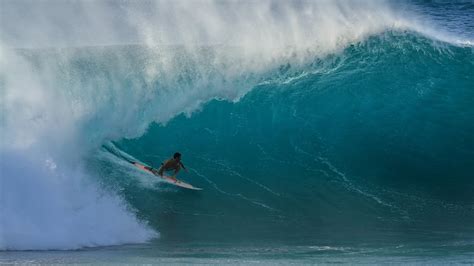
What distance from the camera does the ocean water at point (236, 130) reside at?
1178 cm

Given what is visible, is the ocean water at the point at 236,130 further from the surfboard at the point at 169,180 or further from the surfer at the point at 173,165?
the surfer at the point at 173,165

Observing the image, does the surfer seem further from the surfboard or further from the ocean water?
the ocean water

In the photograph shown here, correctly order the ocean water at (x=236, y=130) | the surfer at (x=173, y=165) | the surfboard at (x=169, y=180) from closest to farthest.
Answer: the ocean water at (x=236, y=130)
the surfer at (x=173, y=165)
the surfboard at (x=169, y=180)

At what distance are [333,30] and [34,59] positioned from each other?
5744 mm

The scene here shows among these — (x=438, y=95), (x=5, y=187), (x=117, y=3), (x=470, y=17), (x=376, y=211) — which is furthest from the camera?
(x=470, y=17)

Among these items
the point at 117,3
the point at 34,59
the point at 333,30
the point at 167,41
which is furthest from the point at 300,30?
the point at 34,59

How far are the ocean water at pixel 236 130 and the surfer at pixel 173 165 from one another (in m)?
0.26

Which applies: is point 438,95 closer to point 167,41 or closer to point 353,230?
point 353,230

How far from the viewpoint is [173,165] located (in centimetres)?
1317

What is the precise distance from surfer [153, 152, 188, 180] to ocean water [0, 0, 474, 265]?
262 mm

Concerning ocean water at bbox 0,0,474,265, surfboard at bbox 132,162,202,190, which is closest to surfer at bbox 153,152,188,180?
surfboard at bbox 132,162,202,190

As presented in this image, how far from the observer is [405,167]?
14.1m

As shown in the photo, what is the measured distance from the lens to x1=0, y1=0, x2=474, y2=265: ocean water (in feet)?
38.7

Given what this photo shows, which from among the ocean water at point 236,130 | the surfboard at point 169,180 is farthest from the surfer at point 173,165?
the ocean water at point 236,130
